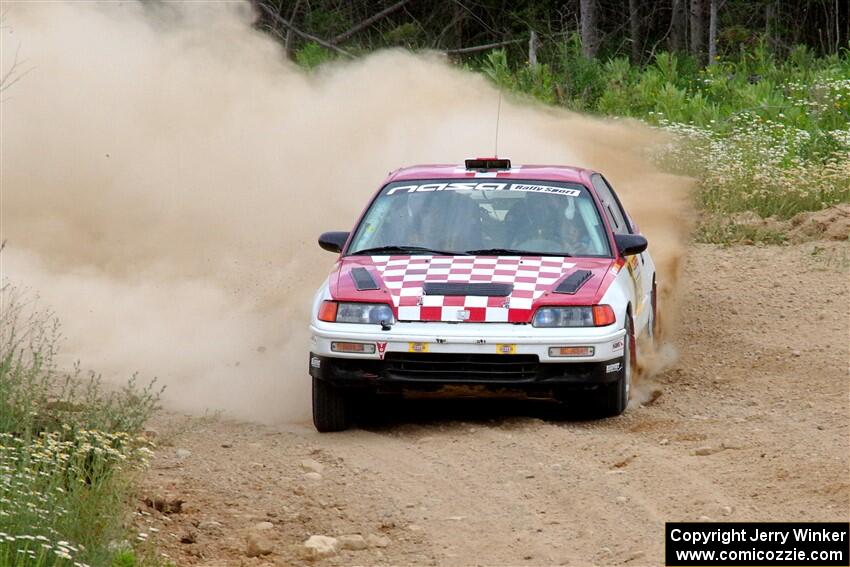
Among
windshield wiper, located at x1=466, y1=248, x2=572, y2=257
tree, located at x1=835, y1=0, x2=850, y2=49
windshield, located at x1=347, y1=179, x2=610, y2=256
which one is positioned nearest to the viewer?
windshield wiper, located at x1=466, y1=248, x2=572, y2=257

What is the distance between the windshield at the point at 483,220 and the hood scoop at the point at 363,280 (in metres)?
0.42

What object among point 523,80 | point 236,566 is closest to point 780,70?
point 523,80

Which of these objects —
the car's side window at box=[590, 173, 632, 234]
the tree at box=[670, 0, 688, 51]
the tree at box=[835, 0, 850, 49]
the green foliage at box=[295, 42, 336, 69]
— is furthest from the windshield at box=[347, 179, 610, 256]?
the tree at box=[835, 0, 850, 49]

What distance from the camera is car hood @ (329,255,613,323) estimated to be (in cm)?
866

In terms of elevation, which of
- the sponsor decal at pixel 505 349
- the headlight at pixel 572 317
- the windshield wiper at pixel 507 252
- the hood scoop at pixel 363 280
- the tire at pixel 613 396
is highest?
the windshield wiper at pixel 507 252

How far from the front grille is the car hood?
21 cm

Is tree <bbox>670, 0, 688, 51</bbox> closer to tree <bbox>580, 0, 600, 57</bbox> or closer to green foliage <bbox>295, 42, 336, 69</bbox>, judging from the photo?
tree <bbox>580, 0, 600, 57</bbox>

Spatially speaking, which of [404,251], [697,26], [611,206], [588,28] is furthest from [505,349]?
[697,26]

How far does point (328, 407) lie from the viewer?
8.90 m

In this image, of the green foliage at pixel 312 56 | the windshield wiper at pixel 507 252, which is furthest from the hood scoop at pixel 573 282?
the green foliage at pixel 312 56

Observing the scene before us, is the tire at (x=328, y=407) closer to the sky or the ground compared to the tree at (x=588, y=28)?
closer to the ground

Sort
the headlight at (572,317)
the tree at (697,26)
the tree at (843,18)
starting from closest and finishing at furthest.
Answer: the headlight at (572,317)
the tree at (697,26)
the tree at (843,18)

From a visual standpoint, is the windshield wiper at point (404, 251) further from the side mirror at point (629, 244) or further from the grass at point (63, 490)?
the grass at point (63, 490)

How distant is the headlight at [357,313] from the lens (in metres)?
8.73
